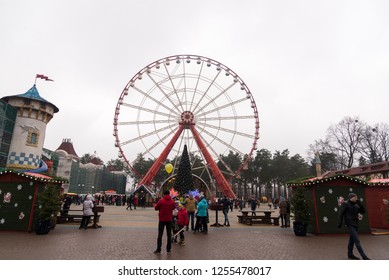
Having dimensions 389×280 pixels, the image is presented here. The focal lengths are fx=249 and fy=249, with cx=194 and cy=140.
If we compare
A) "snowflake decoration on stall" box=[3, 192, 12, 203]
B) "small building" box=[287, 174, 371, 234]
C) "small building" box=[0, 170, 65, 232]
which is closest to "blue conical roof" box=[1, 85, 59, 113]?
"small building" box=[0, 170, 65, 232]

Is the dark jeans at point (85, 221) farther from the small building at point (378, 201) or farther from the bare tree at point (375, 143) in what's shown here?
the bare tree at point (375, 143)

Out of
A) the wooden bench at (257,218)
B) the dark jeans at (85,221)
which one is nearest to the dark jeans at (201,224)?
the wooden bench at (257,218)

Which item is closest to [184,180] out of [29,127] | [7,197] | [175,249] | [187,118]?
[187,118]

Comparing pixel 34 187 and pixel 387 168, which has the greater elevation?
pixel 387 168

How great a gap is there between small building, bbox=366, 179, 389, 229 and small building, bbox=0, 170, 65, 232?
1602 cm

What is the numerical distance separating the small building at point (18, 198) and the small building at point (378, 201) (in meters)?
16.0

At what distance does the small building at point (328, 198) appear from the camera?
34.8ft

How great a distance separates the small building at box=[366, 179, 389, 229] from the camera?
12975 mm

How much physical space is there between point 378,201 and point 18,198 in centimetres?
1767

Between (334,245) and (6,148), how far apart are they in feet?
90.7

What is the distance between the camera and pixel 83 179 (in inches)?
2350

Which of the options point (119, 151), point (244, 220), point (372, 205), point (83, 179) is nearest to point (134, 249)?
point (244, 220)

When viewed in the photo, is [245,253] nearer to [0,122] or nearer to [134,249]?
[134,249]

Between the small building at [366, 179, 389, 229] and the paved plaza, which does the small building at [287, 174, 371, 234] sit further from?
the small building at [366, 179, 389, 229]
